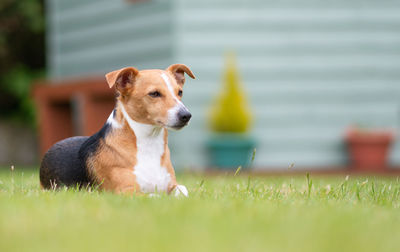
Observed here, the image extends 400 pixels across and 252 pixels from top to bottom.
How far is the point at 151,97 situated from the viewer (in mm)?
4230

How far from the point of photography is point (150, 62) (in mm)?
12484

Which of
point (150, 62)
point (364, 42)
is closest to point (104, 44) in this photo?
point (150, 62)

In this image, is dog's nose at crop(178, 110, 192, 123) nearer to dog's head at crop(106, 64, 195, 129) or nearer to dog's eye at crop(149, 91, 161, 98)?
dog's head at crop(106, 64, 195, 129)

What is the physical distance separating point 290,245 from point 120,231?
82cm

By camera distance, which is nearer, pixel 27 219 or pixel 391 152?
pixel 27 219

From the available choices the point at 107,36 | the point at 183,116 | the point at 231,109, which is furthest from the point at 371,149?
the point at 183,116

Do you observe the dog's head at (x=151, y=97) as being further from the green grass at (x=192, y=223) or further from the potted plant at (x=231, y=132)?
the potted plant at (x=231, y=132)

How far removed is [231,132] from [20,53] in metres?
12.3

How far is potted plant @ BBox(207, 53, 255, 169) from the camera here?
1123 centimetres

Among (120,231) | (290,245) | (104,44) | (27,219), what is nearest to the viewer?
(290,245)

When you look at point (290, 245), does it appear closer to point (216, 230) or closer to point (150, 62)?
point (216, 230)

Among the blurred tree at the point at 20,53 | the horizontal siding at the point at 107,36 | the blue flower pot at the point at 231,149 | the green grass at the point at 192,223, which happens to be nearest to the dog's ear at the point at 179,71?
the green grass at the point at 192,223

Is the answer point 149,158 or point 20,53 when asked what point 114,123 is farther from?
point 20,53

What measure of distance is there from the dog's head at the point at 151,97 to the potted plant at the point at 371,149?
26.6 ft
